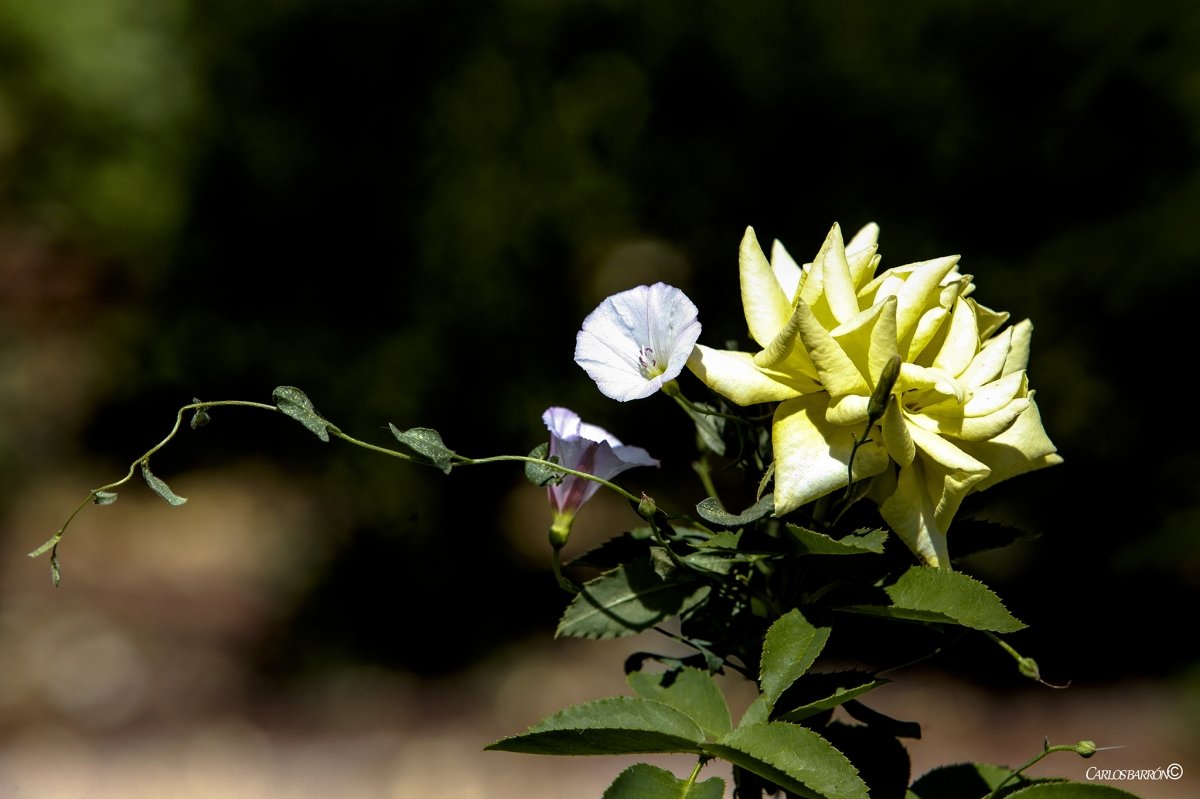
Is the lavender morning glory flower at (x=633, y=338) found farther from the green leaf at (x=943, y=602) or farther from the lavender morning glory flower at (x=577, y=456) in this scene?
A: the green leaf at (x=943, y=602)

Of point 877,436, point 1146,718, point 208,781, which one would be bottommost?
point 1146,718

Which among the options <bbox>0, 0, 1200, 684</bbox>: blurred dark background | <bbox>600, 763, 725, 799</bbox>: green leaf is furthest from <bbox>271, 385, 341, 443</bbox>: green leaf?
<bbox>0, 0, 1200, 684</bbox>: blurred dark background

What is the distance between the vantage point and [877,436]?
1.40 ft

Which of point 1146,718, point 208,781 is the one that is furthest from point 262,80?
point 1146,718

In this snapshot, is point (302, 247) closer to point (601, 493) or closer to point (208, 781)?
point (601, 493)

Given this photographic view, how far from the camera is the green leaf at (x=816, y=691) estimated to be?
0.44 metres

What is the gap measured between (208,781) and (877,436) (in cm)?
209

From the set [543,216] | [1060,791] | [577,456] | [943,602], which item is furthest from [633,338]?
[543,216]

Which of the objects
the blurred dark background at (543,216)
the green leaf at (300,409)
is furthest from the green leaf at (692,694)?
the blurred dark background at (543,216)

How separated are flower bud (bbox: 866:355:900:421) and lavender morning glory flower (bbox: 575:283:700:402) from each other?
0.10 meters

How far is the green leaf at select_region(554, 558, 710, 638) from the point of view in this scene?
0.50 meters

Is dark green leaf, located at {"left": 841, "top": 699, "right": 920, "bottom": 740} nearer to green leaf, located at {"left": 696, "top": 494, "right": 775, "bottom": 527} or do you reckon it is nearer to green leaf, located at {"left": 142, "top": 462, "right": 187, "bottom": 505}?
green leaf, located at {"left": 696, "top": 494, "right": 775, "bottom": 527}

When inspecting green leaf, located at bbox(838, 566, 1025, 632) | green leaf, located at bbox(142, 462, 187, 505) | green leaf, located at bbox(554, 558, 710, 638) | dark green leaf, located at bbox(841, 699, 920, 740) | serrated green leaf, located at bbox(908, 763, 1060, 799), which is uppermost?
green leaf, located at bbox(142, 462, 187, 505)

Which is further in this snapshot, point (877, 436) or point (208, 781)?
point (208, 781)
